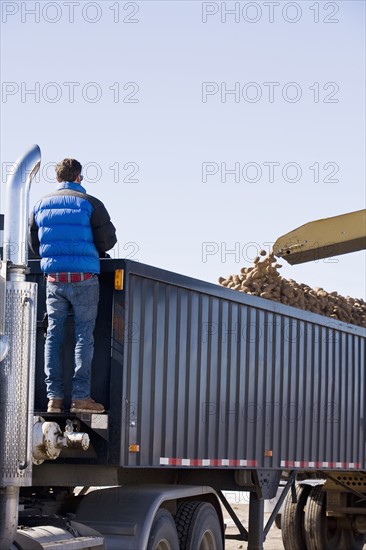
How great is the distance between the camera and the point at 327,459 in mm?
12562

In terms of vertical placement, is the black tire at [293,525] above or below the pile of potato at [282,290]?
below

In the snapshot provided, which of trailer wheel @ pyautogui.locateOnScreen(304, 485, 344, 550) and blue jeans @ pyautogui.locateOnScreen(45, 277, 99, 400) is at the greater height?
blue jeans @ pyautogui.locateOnScreen(45, 277, 99, 400)

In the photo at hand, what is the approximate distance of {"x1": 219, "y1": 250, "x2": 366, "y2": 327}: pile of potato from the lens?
1438 centimetres

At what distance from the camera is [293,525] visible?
48.0ft

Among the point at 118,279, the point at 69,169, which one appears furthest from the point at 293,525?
the point at 69,169

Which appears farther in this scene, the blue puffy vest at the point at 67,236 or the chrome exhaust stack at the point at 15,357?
the blue puffy vest at the point at 67,236

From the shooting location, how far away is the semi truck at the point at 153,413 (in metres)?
6.86

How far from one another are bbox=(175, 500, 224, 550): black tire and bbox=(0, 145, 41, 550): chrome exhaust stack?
2774mm

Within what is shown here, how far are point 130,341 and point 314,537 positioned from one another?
7183 mm

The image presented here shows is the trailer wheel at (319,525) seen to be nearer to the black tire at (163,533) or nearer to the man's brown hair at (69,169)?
the black tire at (163,533)

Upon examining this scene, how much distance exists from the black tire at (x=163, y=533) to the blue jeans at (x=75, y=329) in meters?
1.34

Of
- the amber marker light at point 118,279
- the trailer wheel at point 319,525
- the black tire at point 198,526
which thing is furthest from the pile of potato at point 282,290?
the amber marker light at point 118,279

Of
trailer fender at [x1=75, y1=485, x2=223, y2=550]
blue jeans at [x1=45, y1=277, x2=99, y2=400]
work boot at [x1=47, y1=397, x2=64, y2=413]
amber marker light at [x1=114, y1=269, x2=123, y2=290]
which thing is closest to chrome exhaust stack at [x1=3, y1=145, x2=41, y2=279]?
blue jeans at [x1=45, y1=277, x2=99, y2=400]

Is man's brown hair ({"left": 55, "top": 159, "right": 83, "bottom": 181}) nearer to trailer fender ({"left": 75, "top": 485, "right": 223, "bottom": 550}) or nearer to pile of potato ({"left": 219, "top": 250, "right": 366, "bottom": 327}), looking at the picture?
trailer fender ({"left": 75, "top": 485, "right": 223, "bottom": 550})
